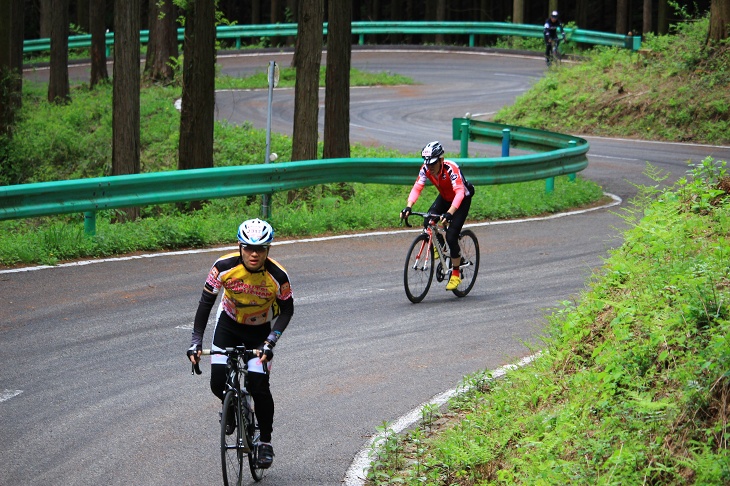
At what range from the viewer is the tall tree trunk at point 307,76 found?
1833 centimetres

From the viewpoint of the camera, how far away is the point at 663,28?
40.2 meters

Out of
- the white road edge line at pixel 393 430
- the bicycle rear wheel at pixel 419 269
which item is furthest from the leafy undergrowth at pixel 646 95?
the white road edge line at pixel 393 430

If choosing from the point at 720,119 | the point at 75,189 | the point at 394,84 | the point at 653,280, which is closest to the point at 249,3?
the point at 394,84

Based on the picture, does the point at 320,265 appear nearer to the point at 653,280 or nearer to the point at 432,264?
the point at 432,264

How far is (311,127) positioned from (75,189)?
6.39m

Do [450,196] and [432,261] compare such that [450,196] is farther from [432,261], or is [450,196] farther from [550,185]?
[550,185]

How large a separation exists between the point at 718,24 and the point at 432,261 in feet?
65.1

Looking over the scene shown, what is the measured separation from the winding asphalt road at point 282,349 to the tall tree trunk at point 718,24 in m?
13.7

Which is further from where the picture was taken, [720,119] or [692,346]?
[720,119]

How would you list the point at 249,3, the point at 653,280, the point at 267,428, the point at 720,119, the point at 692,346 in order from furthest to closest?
the point at 249,3
the point at 720,119
the point at 653,280
the point at 267,428
the point at 692,346

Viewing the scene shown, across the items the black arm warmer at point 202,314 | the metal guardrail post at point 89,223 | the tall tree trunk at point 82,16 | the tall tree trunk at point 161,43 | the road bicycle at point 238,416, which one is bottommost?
the road bicycle at point 238,416

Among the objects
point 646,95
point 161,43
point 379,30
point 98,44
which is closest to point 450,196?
point 646,95

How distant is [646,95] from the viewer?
95.3ft

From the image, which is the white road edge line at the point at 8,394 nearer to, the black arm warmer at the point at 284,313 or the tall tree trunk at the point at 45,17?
the black arm warmer at the point at 284,313
